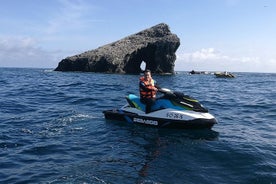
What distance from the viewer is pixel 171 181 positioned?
780 centimetres

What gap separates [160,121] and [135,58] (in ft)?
223

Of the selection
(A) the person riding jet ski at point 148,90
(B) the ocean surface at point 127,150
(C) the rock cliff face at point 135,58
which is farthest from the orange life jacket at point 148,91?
(C) the rock cliff face at point 135,58

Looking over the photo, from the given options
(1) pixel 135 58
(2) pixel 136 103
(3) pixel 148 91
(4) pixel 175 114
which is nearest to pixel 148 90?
(3) pixel 148 91

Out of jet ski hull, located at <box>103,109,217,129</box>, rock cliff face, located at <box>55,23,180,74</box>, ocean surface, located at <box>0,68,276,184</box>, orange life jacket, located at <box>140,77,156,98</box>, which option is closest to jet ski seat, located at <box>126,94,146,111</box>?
jet ski hull, located at <box>103,109,217,129</box>

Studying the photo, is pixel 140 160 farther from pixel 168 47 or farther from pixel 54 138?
pixel 168 47

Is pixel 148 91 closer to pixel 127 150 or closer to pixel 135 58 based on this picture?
pixel 127 150

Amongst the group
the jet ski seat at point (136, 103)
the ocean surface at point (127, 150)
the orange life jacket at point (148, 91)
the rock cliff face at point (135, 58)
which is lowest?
the ocean surface at point (127, 150)

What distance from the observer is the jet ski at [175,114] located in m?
13.0

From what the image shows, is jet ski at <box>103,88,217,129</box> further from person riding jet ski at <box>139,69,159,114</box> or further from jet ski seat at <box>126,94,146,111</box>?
person riding jet ski at <box>139,69,159,114</box>

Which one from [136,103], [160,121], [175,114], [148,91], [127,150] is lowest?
[127,150]

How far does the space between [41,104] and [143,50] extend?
203ft

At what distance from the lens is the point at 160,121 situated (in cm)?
1352

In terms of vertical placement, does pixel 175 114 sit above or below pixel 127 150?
above

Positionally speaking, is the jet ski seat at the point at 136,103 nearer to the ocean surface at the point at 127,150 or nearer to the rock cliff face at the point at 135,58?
the ocean surface at the point at 127,150
